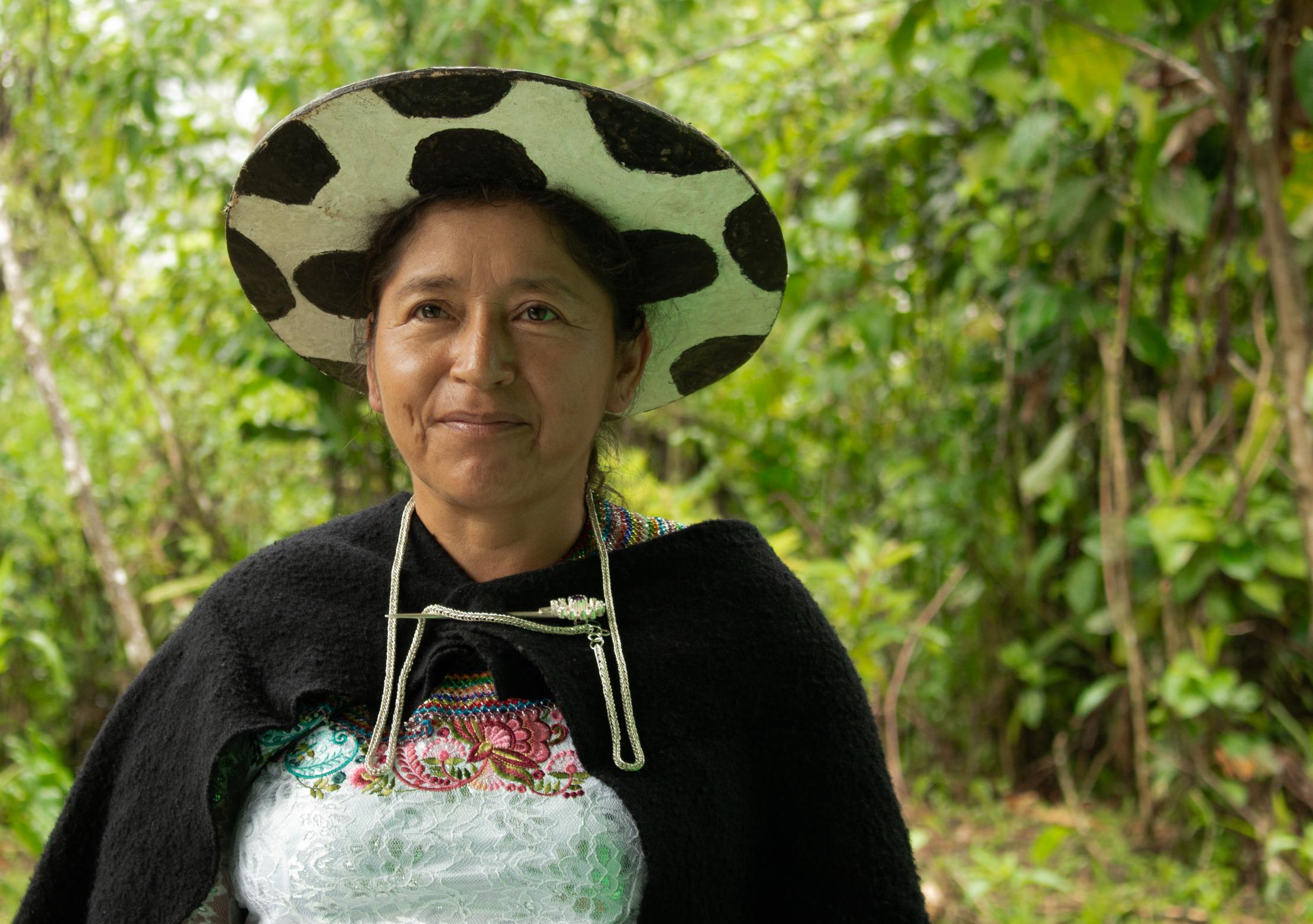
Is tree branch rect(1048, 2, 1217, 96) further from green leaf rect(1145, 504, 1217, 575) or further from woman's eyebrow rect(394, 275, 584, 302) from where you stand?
woman's eyebrow rect(394, 275, 584, 302)

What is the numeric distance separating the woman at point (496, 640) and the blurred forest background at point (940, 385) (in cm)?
115

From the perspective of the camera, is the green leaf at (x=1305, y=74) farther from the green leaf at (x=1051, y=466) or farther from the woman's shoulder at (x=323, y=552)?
the woman's shoulder at (x=323, y=552)

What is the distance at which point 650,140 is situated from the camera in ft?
3.86

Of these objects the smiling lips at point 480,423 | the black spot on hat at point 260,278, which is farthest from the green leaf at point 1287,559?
the black spot on hat at point 260,278

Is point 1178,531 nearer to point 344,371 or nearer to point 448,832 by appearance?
point 344,371

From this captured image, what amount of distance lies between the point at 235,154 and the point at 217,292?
15.3 inches

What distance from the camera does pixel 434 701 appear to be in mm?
1263

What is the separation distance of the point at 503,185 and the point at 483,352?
0.63 ft

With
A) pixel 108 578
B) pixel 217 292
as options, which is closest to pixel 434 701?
pixel 108 578

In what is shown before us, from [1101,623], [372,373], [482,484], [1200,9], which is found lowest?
[1101,623]

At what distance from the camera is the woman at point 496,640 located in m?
1.18

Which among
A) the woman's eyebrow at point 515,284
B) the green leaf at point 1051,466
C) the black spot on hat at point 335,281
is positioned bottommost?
the green leaf at point 1051,466

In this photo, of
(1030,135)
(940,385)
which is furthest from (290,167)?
(940,385)

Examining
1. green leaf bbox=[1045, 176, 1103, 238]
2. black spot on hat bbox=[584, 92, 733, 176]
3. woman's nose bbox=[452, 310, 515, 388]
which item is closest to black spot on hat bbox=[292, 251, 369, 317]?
woman's nose bbox=[452, 310, 515, 388]
